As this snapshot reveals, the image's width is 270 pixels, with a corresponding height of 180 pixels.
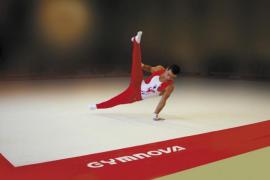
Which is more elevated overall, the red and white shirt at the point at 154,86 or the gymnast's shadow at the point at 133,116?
the red and white shirt at the point at 154,86

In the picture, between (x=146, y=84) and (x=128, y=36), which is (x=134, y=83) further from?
(x=128, y=36)

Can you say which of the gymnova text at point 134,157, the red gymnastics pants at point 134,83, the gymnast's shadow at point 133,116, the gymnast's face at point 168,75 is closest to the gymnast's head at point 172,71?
the gymnast's face at point 168,75

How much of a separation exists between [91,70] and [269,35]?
14.6 ft

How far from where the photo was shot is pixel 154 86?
13.1 ft

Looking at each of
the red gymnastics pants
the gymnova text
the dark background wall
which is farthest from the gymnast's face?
A: the dark background wall

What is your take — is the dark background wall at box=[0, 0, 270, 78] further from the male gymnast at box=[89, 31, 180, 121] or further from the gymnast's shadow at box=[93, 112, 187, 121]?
the male gymnast at box=[89, 31, 180, 121]

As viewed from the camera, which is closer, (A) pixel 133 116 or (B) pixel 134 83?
(B) pixel 134 83

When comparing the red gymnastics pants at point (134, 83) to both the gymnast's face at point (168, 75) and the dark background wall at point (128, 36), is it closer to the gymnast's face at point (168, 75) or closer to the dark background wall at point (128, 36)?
the gymnast's face at point (168, 75)

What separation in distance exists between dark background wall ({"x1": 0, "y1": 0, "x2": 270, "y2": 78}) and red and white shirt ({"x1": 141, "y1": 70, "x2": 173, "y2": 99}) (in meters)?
5.17

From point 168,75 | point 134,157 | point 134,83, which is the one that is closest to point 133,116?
point 134,83

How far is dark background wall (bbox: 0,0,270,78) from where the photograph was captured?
28.0 feet

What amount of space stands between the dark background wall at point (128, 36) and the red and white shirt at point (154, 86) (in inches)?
204

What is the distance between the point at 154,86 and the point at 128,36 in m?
5.92

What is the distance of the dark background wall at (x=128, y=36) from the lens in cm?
852
